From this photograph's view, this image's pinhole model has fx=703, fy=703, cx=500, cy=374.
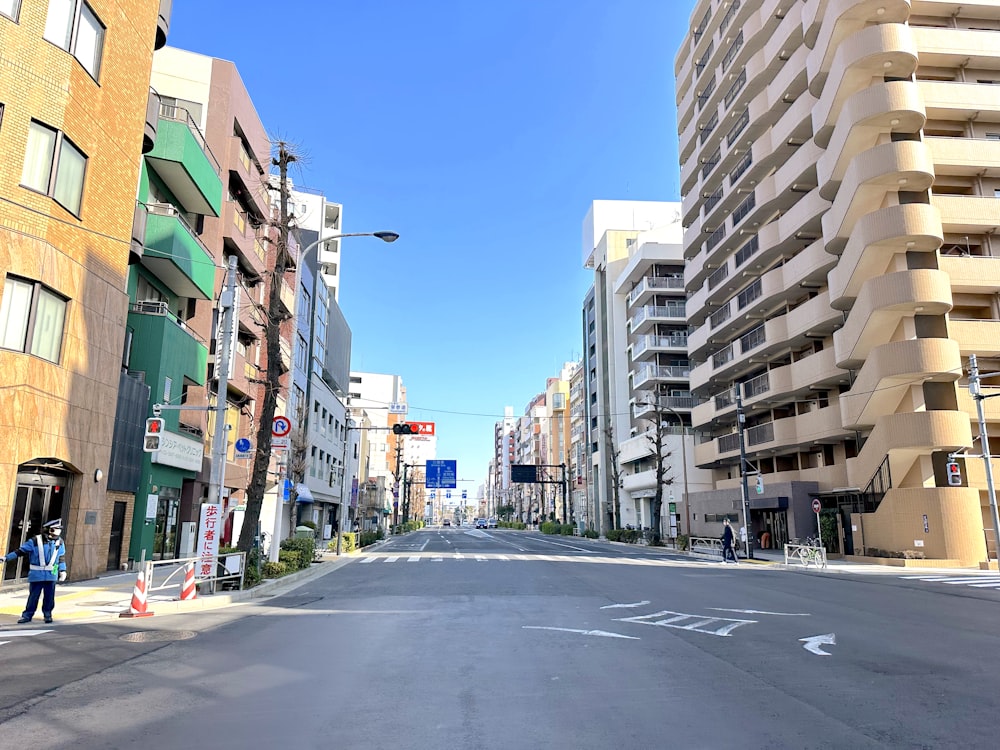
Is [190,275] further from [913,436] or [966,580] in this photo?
[913,436]

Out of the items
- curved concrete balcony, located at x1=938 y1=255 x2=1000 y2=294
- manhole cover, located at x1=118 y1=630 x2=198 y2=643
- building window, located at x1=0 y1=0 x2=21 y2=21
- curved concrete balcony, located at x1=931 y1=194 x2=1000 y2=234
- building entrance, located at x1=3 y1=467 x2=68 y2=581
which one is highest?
curved concrete balcony, located at x1=931 y1=194 x2=1000 y2=234

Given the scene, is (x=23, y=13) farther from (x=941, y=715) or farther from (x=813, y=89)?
(x=813, y=89)

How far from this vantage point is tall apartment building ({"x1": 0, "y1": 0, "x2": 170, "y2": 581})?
16.1 m

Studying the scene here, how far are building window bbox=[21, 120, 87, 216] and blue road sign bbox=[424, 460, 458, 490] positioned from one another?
5946cm

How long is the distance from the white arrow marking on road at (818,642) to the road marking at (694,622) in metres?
1.15

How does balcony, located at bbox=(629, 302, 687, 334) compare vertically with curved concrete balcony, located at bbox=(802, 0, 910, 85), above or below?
below

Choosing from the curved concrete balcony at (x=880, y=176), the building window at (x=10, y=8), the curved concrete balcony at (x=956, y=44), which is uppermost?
the curved concrete balcony at (x=956, y=44)

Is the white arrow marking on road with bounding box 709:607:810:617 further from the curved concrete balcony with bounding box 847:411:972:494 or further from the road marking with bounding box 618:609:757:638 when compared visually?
the curved concrete balcony with bounding box 847:411:972:494

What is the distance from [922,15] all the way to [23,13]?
38.3 m

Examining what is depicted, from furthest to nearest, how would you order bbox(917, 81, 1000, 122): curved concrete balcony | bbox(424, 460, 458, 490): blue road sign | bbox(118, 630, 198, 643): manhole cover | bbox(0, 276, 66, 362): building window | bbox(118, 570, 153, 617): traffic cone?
bbox(424, 460, 458, 490): blue road sign
bbox(917, 81, 1000, 122): curved concrete balcony
bbox(0, 276, 66, 362): building window
bbox(118, 570, 153, 617): traffic cone
bbox(118, 630, 198, 643): manhole cover

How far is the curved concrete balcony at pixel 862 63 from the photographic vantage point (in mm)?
31719

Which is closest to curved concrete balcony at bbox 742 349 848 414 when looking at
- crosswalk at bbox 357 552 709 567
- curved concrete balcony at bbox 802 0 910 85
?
crosswalk at bbox 357 552 709 567

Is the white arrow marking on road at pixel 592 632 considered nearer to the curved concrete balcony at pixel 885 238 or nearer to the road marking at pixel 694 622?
the road marking at pixel 694 622

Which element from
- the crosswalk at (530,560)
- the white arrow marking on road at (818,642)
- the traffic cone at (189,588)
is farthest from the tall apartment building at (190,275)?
the white arrow marking on road at (818,642)
